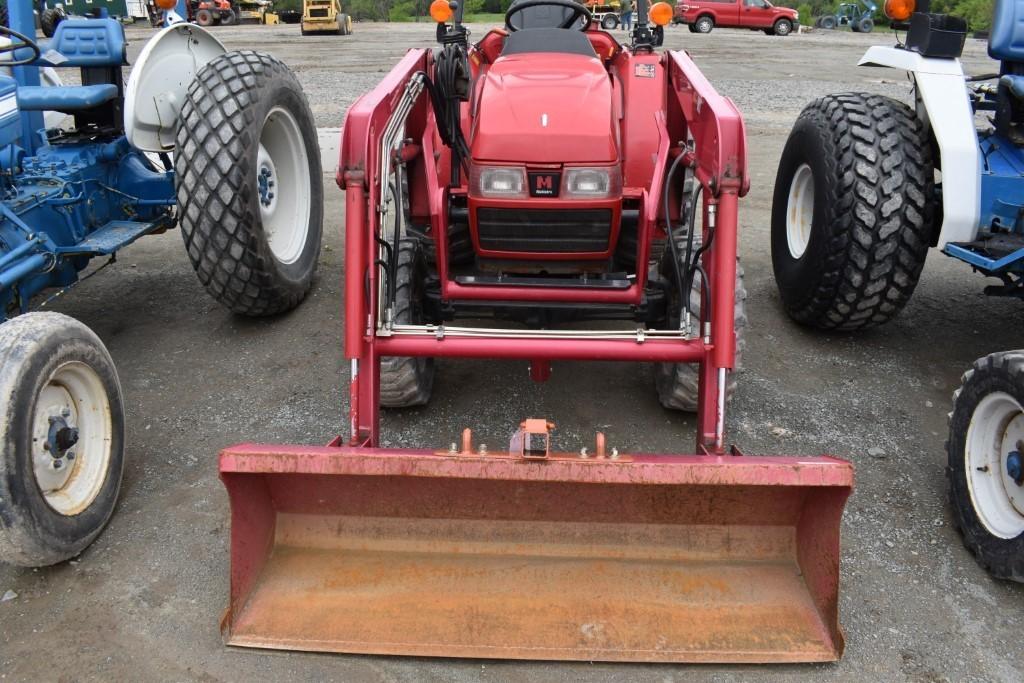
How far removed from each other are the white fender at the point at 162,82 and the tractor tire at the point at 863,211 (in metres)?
3.26

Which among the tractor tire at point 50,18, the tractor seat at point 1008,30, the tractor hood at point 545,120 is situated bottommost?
the tractor hood at point 545,120

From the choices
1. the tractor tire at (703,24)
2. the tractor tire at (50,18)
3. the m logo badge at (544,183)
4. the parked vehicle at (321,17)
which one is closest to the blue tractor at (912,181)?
the m logo badge at (544,183)

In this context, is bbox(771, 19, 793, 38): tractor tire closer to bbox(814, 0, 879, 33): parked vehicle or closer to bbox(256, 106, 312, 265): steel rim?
bbox(814, 0, 879, 33): parked vehicle

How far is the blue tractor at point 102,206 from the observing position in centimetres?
286

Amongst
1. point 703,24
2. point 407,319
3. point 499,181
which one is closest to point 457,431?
point 407,319

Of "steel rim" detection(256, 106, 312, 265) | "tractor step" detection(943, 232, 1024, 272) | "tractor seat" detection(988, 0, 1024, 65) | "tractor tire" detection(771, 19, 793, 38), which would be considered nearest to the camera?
"tractor step" detection(943, 232, 1024, 272)

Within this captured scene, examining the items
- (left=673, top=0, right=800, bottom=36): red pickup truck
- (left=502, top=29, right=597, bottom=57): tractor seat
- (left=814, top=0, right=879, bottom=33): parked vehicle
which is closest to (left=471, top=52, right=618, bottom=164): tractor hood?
(left=502, top=29, right=597, bottom=57): tractor seat

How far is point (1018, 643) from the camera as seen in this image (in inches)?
107

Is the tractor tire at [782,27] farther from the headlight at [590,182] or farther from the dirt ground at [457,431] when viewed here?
the headlight at [590,182]

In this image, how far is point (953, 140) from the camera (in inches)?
159

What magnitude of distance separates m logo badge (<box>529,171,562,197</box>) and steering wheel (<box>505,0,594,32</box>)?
44.4 inches

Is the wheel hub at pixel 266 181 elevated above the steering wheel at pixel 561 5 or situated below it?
below

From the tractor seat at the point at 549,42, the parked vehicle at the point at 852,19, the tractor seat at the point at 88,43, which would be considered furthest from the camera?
the parked vehicle at the point at 852,19

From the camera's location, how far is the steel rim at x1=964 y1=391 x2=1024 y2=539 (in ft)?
9.76
